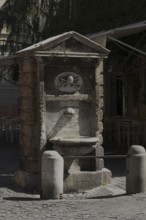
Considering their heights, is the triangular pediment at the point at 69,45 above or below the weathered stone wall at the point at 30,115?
above

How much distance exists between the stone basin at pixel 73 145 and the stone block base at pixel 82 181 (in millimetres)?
379

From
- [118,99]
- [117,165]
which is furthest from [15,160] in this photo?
[118,99]

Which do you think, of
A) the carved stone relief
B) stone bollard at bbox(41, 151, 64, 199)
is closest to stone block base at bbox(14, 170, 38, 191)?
stone bollard at bbox(41, 151, 64, 199)

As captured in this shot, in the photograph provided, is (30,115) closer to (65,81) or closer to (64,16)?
(65,81)

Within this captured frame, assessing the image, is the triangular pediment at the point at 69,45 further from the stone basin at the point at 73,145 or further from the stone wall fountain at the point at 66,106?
the stone basin at the point at 73,145

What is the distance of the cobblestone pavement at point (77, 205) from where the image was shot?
8133 mm

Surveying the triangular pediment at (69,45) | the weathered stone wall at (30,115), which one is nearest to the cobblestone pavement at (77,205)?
the weathered stone wall at (30,115)

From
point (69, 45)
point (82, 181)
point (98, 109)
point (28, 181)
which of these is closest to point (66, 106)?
point (98, 109)

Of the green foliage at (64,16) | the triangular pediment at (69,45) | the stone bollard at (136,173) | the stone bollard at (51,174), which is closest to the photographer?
the stone bollard at (51,174)

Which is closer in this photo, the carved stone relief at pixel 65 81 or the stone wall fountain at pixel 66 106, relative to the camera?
the stone wall fountain at pixel 66 106

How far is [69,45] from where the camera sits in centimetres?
1039

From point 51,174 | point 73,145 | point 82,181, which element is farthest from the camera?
point 82,181

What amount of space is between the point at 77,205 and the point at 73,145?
1496 millimetres

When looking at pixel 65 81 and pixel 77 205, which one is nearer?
pixel 77 205
